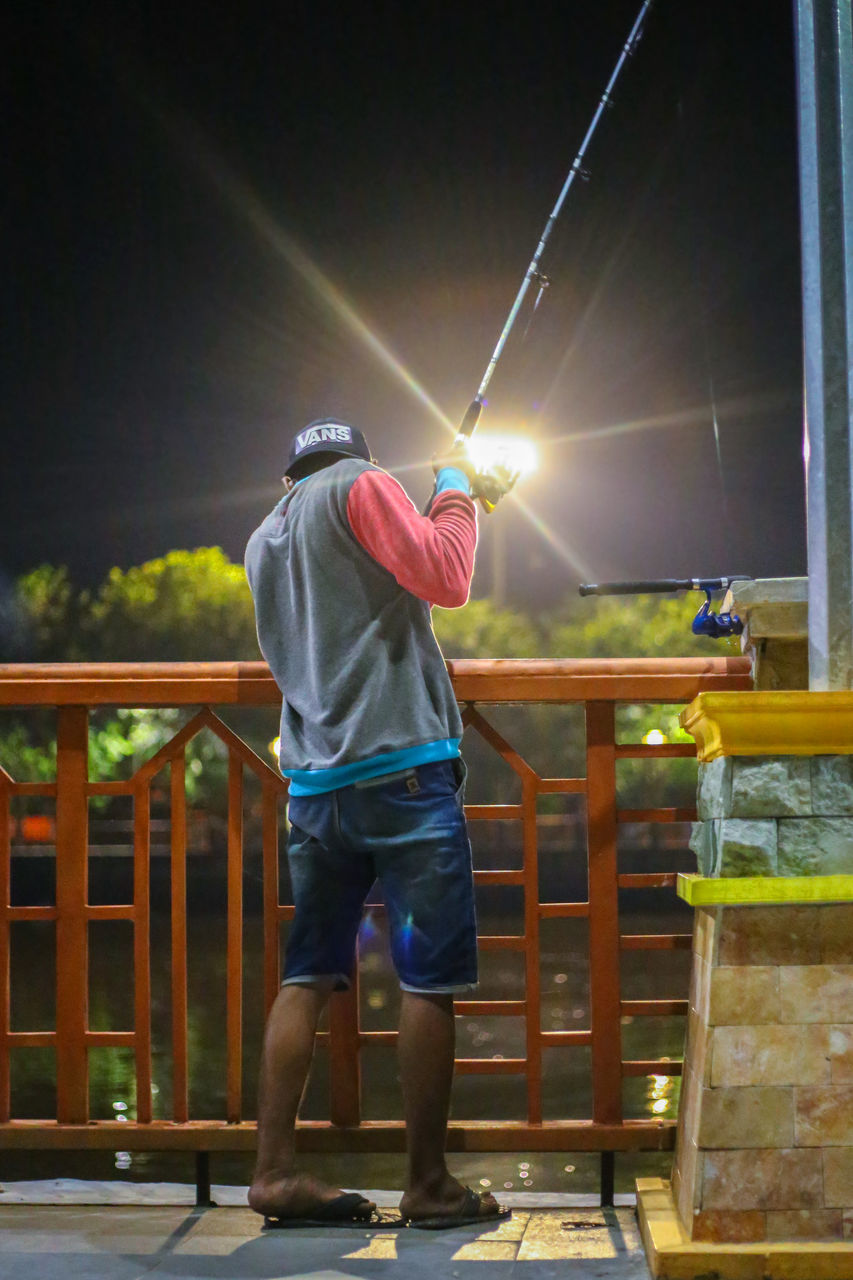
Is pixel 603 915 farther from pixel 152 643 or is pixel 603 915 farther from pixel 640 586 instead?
pixel 152 643

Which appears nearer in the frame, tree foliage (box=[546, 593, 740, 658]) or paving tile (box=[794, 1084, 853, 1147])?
paving tile (box=[794, 1084, 853, 1147])

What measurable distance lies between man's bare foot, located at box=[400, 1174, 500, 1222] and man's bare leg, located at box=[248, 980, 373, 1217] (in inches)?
7.0

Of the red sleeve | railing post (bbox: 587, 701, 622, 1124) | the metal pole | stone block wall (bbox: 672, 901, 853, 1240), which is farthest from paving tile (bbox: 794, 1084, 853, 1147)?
the red sleeve

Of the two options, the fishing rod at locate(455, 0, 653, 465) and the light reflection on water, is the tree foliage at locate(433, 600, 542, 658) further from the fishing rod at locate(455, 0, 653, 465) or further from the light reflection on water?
the fishing rod at locate(455, 0, 653, 465)

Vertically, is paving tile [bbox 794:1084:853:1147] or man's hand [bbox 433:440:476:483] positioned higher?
man's hand [bbox 433:440:476:483]

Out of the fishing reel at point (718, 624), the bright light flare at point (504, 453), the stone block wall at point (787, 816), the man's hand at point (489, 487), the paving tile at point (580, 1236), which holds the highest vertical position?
the bright light flare at point (504, 453)

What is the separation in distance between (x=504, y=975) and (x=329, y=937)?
10165 millimetres

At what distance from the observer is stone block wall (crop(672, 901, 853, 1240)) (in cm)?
244

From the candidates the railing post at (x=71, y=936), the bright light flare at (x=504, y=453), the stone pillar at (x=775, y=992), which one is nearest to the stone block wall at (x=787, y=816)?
the stone pillar at (x=775, y=992)

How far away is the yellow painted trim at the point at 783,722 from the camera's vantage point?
252cm

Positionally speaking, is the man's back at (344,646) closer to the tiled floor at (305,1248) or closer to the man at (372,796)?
the man at (372,796)

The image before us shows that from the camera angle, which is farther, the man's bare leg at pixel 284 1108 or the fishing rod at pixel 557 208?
the fishing rod at pixel 557 208

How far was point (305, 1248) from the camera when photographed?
2646 millimetres

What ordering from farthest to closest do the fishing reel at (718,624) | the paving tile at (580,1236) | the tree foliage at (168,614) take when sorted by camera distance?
the tree foliage at (168,614)
the fishing reel at (718,624)
the paving tile at (580,1236)
